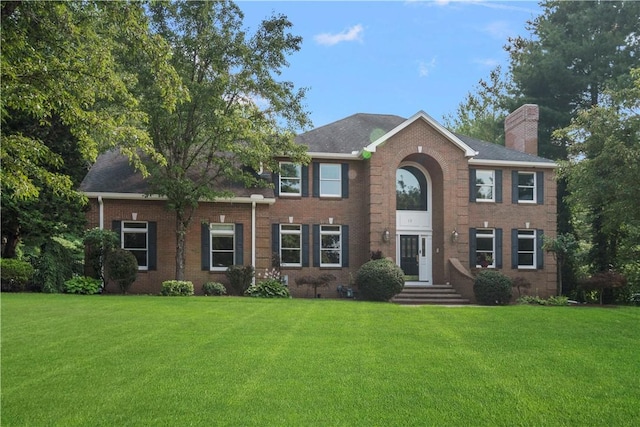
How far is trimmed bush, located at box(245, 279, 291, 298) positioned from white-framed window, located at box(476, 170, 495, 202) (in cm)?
909

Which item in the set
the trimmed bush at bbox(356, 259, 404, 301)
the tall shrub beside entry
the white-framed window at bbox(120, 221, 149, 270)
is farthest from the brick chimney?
the tall shrub beside entry

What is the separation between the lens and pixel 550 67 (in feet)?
94.2

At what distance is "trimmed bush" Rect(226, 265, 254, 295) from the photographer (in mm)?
18422

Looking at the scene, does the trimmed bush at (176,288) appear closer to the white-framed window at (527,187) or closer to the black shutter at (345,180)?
the black shutter at (345,180)

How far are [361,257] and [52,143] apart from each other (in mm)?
12710

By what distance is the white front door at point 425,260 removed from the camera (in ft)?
68.6

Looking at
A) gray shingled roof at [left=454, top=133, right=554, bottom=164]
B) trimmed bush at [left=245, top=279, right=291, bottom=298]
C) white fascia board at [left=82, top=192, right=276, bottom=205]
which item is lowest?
trimmed bush at [left=245, top=279, right=291, bottom=298]

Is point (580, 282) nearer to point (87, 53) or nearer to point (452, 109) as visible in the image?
point (87, 53)

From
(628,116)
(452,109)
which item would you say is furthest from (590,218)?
(452,109)

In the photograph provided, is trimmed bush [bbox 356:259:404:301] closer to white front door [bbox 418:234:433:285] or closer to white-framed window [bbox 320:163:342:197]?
white front door [bbox 418:234:433:285]

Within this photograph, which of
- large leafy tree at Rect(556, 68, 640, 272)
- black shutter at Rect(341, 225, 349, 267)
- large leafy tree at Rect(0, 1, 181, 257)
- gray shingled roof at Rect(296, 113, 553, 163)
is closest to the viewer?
large leafy tree at Rect(0, 1, 181, 257)

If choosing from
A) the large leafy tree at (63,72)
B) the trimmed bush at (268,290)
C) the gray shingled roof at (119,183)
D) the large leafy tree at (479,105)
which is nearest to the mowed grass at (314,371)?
the large leafy tree at (63,72)

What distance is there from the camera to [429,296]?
18.8 metres

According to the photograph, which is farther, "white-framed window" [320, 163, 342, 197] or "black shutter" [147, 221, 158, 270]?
"white-framed window" [320, 163, 342, 197]
